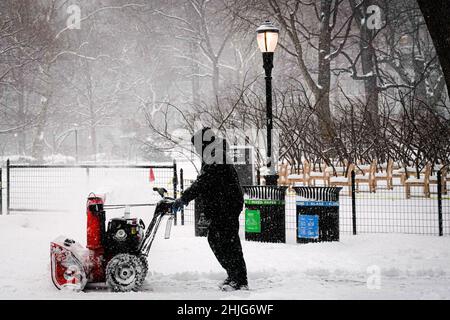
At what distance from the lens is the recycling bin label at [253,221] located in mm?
9538

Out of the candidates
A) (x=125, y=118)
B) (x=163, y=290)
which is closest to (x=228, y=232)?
(x=163, y=290)

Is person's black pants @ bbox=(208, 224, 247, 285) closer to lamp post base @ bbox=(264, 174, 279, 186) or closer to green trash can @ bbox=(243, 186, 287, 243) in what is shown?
green trash can @ bbox=(243, 186, 287, 243)

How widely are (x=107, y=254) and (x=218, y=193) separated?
1.54 meters

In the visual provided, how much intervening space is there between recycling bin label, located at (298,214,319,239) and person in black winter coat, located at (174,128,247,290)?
9.29 ft

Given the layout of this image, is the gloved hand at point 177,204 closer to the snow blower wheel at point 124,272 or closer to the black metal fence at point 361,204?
the snow blower wheel at point 124,272

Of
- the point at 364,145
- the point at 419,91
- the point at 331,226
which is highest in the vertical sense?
the point at 419,91

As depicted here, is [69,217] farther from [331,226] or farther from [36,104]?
[36,104]

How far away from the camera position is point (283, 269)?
777cm

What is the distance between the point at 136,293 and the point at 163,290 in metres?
0.41

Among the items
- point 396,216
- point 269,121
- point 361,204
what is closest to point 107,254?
point 269,121

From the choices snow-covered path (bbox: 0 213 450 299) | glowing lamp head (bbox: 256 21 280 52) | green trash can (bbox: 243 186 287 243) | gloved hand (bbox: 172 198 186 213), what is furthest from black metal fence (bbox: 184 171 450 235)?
gloved hand (bbox: 172 198 186 213)

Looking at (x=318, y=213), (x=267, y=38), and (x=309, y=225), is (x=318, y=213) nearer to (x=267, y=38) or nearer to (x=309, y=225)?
(x=309, y=225)
